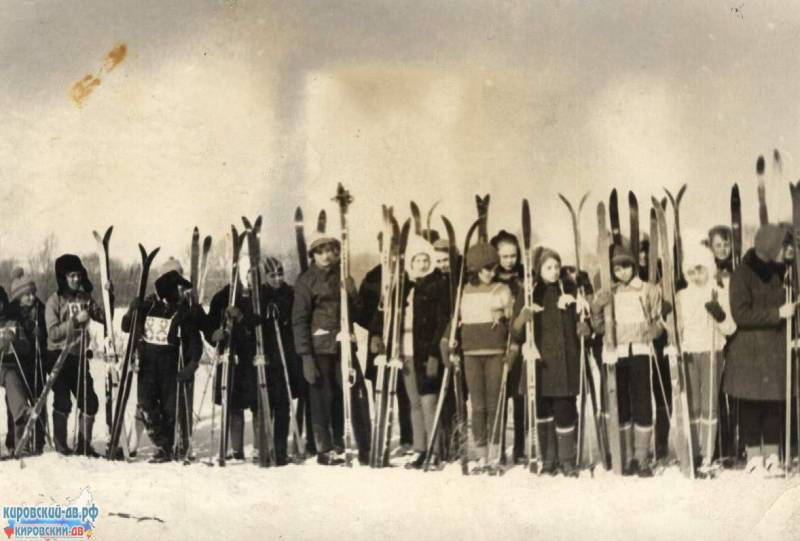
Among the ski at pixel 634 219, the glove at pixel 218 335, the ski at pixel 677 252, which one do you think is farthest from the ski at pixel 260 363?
the ski at pixel 677 252

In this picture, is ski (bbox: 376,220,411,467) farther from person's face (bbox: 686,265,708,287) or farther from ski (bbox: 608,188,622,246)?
person's face (bbox: 686,265,708,287)

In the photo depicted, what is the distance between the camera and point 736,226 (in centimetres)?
341

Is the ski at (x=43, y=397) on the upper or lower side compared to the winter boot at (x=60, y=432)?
upper

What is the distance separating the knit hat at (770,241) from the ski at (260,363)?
5.27 ft

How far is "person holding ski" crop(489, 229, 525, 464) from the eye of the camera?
3426 millimetres

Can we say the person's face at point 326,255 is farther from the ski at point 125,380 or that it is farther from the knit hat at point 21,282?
the knit hat at point 21,282

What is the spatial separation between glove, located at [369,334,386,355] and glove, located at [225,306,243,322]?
44cm

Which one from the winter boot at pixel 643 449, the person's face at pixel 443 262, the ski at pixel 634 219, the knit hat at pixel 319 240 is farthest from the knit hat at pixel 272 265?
the winter boot at pixel 643 449

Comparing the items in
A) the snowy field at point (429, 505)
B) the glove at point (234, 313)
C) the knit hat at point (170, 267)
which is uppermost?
the knit hat at point (170, 267)

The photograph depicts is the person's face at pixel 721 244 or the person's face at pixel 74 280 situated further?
the person's face at pixel 74 280

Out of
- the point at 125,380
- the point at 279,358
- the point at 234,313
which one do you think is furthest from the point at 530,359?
the point at 125,380

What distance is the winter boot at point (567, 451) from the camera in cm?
342

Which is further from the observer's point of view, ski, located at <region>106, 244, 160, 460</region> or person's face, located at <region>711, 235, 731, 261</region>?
ski, located at <region>106, 244, 160, 460</region>

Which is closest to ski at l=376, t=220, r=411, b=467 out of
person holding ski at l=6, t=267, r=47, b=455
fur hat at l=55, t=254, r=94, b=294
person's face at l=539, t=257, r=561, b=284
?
person's face at l=539, t=257, r=561, b=284
